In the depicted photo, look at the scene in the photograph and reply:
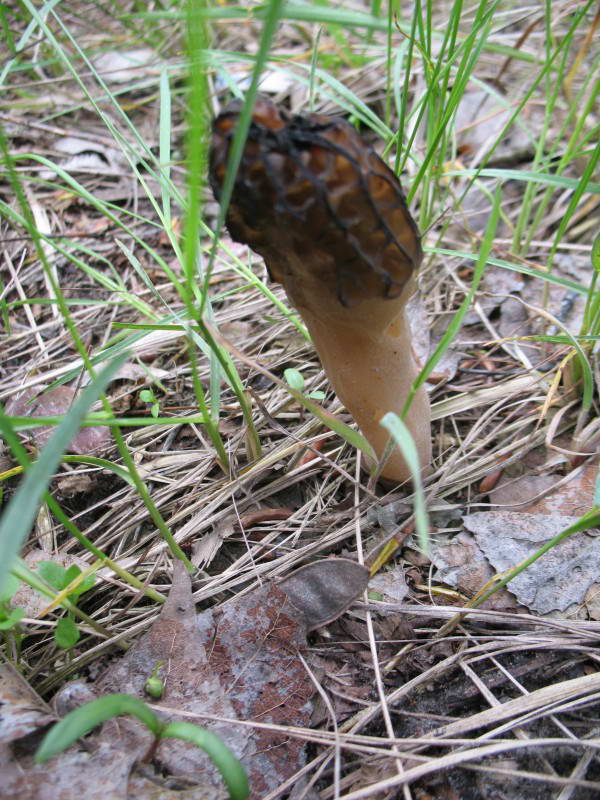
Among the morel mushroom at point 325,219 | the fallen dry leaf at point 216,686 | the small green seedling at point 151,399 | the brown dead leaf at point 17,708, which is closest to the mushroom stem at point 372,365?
the morel mushroom at point 325,219

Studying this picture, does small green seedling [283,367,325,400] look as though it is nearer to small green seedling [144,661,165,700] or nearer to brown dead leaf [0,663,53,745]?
small green seedling [144,661,165,700]

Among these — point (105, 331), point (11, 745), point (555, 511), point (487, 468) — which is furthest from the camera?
point (105, 331)

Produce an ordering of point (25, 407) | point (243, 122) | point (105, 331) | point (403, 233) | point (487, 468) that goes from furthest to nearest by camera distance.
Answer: point (105, 331)
point (25, 407)
point (487, 468)
point (403, 233)
point (243, 122)

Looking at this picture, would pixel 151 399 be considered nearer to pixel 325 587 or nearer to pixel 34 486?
pixel 325 587

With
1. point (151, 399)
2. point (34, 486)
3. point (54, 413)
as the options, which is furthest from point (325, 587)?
point (54, 413)

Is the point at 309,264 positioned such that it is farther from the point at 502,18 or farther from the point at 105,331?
the point at 502,18

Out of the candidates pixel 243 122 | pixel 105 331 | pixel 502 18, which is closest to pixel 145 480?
pixel 105 331
